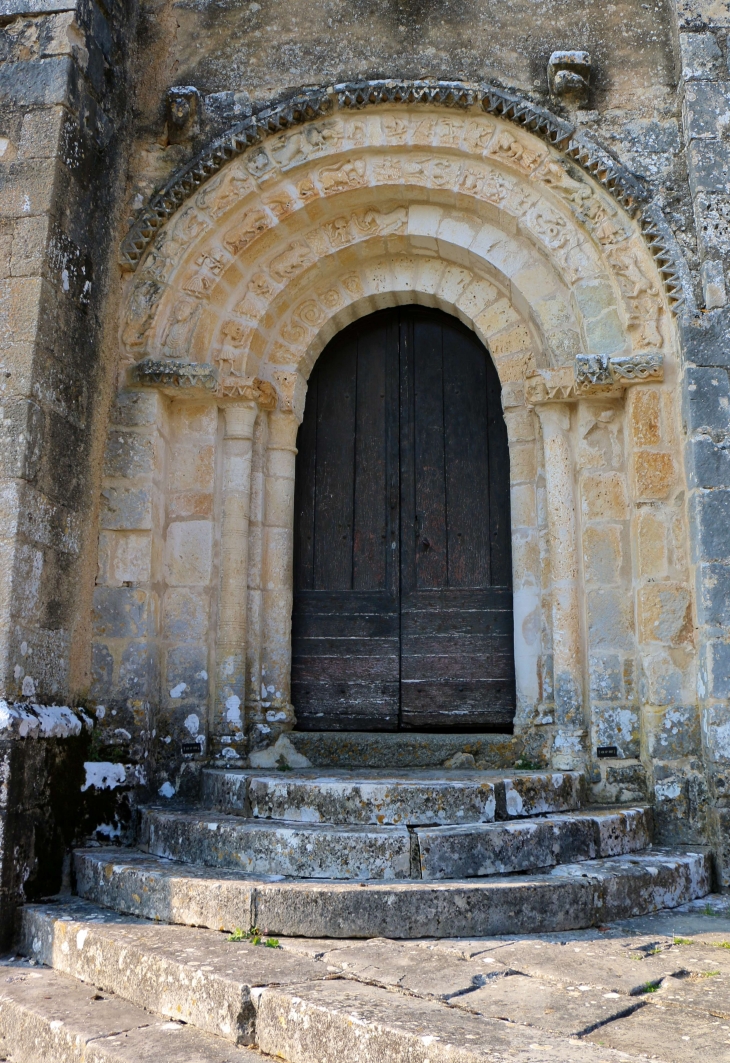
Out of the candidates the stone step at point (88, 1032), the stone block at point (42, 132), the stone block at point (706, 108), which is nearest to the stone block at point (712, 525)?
the stone block at point (706, 108)

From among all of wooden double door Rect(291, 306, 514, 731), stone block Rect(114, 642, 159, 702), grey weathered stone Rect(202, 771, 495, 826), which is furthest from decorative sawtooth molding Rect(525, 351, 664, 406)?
stone block Rect(114, 642, 159, 702)

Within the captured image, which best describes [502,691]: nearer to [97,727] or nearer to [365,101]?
[97,727]

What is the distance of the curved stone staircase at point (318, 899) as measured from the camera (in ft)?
7.97

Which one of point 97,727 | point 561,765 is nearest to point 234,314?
point 97,727

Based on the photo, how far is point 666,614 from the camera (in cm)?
420

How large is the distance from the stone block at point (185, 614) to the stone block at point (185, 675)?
66 millimetres

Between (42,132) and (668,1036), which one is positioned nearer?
(668,1036)

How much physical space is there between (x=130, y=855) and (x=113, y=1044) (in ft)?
4.35

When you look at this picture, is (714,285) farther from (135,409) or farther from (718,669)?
(135,409)

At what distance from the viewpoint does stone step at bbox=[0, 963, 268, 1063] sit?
245 centimetres

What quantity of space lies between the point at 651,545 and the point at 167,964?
2.75 metres

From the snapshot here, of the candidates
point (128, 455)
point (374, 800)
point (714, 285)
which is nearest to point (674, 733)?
point (374, 800)

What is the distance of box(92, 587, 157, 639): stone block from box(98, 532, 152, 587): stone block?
50mm

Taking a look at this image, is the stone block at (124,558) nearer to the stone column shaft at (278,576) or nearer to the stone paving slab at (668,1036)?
the stone column shaft at (278,576)
